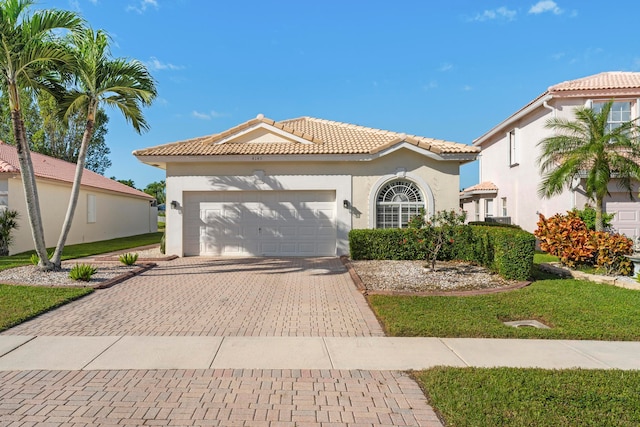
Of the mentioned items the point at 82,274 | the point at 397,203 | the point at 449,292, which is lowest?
the point at 449,292

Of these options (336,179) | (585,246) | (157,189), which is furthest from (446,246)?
(157,189)

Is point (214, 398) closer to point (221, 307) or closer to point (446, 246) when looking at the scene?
point (221, 307)

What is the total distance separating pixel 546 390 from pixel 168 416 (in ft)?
12.5

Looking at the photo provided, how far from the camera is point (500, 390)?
369cm

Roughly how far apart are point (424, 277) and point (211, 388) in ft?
22.3

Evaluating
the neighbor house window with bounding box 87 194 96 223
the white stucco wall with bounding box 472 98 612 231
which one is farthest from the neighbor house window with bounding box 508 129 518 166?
the neighbor house window with bounding box 87 194 96 223

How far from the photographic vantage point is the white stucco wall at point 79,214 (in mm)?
14992

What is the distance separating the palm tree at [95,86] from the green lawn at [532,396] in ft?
34.2

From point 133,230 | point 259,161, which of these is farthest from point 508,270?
point 133,230

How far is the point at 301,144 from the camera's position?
1416 centimetres

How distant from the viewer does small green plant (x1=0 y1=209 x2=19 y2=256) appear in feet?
45.6

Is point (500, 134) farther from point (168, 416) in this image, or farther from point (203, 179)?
point (168, 416)

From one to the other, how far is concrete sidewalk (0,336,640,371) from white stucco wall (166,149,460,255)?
8469 millimetres

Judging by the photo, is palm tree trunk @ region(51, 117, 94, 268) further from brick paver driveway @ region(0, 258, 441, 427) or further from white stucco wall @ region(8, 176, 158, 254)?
white stucco wall @ region(8, 176, 158, 254)
